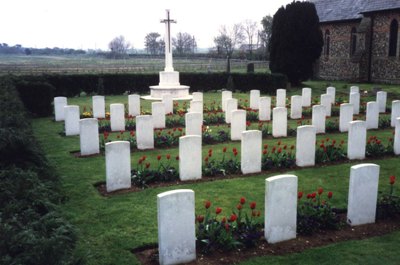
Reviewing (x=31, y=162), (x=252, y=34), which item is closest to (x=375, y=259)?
(x=31, y=162)

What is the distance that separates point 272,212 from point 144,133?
21.0ft

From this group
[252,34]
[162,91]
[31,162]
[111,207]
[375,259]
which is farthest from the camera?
[252,34]

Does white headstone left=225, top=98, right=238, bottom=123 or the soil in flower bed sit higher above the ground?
white headstone left=225, top=98, right=238, bottom=123

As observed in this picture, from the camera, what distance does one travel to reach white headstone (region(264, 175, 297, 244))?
5703mm

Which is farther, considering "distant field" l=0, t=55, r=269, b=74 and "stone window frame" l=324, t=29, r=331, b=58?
"distant field" l=0, t=55, r=269, b=74

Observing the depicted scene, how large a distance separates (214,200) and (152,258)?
2.36 m

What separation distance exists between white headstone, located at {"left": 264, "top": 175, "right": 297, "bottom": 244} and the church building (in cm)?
2646

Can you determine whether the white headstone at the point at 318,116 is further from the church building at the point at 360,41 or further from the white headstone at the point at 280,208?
the church building at the point at 360,41

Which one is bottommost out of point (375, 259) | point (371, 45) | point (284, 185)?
point (375, 259)

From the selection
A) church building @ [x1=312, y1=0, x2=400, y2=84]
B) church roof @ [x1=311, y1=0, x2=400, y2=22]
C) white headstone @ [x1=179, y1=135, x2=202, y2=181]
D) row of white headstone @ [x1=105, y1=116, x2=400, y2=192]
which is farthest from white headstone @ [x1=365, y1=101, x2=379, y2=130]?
church roof @ [x1=311, y1=0, x2=400, y2=22]

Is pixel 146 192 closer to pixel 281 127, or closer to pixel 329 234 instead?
pixel 329 234

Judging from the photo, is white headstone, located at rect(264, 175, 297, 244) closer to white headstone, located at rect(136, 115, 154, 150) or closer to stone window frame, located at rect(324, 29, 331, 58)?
white headstone, located at rect(136, 115, 154, 150)

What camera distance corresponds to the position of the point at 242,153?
9.16 meters

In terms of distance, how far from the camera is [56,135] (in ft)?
44.8
